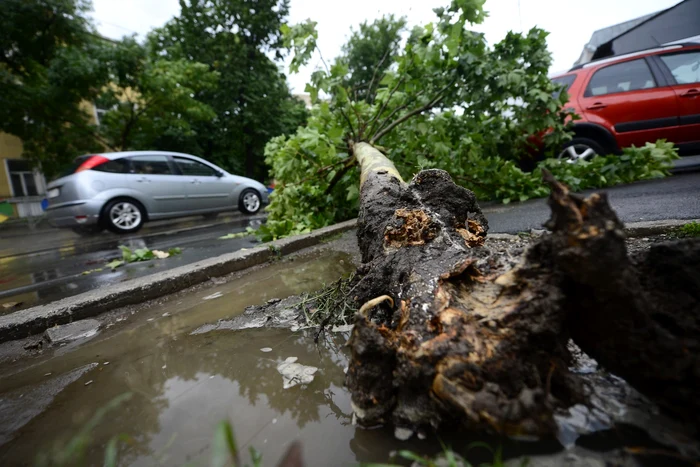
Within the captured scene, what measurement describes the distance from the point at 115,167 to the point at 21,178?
47.6ft

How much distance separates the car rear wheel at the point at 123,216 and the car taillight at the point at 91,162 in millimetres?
784

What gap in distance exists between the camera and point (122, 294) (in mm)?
2428

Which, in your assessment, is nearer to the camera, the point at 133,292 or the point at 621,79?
the point at 133,292

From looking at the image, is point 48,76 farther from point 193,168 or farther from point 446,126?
point 446,126

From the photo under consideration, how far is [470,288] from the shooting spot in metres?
1.19

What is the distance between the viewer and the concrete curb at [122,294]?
2.10 metres

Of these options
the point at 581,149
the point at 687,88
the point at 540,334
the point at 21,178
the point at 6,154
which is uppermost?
the point at 6,154

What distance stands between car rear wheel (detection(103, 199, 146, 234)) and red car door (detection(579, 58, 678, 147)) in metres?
8.67

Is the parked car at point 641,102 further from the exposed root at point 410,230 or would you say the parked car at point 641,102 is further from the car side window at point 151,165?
the car side window at point 151,165

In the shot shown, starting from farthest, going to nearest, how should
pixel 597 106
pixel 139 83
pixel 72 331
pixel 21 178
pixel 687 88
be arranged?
pixel 21 178 → pixel 139 83 → pixel 597 106 → pixel 687 88 → pixel 72 331

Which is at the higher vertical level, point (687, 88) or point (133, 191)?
point (687, 88)

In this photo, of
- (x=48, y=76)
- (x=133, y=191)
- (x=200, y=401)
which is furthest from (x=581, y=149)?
(x=48, y=76)

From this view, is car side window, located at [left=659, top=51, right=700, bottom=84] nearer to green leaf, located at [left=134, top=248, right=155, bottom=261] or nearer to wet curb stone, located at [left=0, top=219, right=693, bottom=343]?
wet curb stone, located at [left=0, top=219, right=693, bottom=343]

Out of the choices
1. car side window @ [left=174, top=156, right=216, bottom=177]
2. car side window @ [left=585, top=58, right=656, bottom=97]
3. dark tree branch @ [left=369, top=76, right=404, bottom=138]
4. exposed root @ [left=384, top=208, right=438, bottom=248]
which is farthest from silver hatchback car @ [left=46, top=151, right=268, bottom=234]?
car side window @ [left=585, top=58, right=656, bottom=97]
